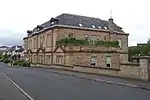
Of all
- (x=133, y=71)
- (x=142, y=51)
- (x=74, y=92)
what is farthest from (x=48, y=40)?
(x=74, y=92)

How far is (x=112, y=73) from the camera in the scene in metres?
25.8

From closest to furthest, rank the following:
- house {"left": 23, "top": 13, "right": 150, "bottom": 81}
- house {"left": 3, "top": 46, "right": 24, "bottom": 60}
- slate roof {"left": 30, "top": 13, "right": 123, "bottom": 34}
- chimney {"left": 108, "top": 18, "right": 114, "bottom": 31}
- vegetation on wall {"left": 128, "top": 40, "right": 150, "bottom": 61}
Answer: house {"left": 23, "top": 13, "right": 150, "bottom": 81} → vegetation on wall {"left": 128, "top": 40, "right": 150, "bottom": 61} → slate roof {"left": 30, "top": 13, "right": 123, "bottom": 34} → chimney {"left": 108, "top": 18, "right": 114, "bottom": 31} → house {"left": 3, "top": 46, "right": 24, "bottom": 60}

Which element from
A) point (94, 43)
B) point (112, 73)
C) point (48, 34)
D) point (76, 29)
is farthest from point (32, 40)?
point (112, 73)

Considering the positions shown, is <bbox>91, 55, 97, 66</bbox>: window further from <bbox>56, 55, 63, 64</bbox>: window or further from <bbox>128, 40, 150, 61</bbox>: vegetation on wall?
<bbox>128, 40, 150, 61</bbox>: vegetation on wall

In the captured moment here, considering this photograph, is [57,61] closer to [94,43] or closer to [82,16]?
[94,43]

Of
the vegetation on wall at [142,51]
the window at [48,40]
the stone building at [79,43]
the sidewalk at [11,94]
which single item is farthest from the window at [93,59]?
the sidewalk at [11,94]

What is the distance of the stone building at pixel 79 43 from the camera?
4412cm

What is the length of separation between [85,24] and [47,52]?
10.1 m

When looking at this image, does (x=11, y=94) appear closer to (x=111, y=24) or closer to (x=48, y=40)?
(x=48, y=40)

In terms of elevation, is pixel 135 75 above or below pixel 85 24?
below

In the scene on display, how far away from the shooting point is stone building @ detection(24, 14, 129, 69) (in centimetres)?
4412

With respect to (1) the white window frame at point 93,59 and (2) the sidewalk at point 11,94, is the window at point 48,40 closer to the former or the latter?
(1) the white window frame at point 93,59

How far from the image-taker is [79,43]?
44500 millimetres

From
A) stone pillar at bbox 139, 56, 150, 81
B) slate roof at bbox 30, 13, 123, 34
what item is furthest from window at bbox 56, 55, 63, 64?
stone pillar at bbox 139, 56, 150, 81
